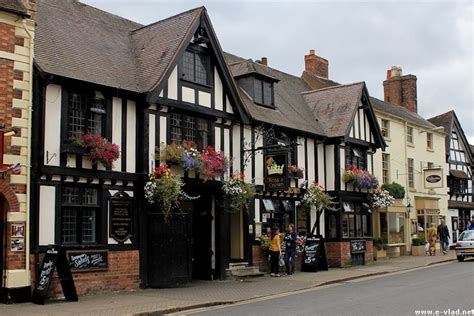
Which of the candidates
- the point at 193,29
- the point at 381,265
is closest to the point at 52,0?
the point at 193,29

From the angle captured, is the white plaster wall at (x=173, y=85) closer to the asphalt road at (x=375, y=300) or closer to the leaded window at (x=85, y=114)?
the leaded window at (x=85, y=114)

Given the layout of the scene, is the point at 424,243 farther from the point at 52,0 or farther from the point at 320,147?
the point at 52,0

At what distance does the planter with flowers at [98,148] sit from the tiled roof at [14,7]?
3.37m

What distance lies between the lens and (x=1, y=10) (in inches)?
552

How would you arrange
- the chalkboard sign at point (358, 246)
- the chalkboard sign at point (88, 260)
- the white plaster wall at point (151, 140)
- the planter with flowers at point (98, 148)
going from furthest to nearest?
the chalkboard sign at point (358, 246)
the white plaster wall at point (151, 140)
the planter with flowers at point (98, 148)
the chalkboard sign at point (88, 260)

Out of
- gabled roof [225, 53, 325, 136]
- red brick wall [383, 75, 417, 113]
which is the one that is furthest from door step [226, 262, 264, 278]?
red brick wall [383, 75, 417, 113]

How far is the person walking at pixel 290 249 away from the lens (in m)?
21.1

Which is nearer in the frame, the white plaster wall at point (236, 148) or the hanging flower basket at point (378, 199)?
the white plaster wall at point (236, 148)

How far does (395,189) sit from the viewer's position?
31.5 metres

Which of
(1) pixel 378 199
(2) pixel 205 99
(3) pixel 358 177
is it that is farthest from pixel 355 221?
(2) pixel 205 99

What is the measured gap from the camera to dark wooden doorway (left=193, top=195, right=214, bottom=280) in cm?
1961

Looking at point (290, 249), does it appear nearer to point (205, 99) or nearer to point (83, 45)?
point (205, 99)

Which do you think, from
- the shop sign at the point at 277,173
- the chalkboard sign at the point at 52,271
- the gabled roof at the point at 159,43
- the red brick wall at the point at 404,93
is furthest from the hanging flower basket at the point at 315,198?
the red brick wall at the point at 404,93

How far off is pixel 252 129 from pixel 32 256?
952cm
